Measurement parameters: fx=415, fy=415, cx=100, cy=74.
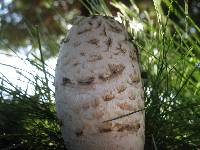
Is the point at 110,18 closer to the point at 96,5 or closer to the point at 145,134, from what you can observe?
the point at 96,5

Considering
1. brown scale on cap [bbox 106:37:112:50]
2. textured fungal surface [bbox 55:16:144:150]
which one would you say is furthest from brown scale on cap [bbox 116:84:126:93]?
brown scale on cap [bbox 106:37:112:50]

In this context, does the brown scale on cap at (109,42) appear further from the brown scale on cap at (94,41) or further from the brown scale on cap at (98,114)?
the brown scale on cap at (98,114)

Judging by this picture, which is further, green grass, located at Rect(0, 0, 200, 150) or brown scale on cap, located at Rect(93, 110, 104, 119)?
green grass, located at Rect(0, 0, 200, 150)

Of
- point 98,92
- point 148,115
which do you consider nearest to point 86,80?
point 98,92

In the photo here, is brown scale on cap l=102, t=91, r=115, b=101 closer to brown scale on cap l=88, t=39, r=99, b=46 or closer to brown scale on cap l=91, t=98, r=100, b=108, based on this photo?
brown scale on cap l=91, t=98, r=100, b=108

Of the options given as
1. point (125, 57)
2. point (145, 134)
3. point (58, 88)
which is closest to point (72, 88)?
point (58, 88)

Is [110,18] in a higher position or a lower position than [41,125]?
higher

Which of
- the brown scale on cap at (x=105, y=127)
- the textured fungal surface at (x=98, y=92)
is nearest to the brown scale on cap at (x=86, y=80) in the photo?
the textured fungal surface at (x=98, y=92)

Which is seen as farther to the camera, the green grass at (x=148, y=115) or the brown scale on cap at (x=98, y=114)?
the green grass at (x=148, y=115)
